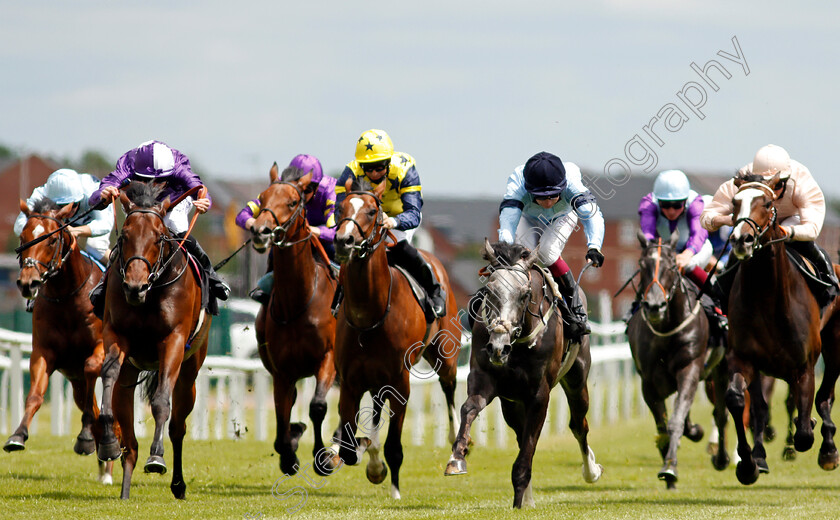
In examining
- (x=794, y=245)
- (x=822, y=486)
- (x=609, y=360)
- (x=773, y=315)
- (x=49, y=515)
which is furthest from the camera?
(x=609, y=360)

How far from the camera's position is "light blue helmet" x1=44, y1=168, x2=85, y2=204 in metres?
9.79

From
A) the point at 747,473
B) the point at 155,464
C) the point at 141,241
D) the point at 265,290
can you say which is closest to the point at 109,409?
the point at 155,464

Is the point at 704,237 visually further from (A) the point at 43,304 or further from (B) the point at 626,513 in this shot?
(A) the point at 43,304

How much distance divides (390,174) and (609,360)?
964 centimetres

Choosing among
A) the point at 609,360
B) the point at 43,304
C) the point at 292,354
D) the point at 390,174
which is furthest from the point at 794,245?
the point at 609,360

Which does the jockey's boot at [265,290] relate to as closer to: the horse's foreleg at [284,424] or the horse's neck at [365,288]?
the horse's foreleg at [284,424]

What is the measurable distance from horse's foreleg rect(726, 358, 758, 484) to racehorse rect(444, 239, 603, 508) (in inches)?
52.0

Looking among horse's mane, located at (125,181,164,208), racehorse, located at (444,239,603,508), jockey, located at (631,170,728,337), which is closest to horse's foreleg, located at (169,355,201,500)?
horse's mane, located at (125,181,164,208)

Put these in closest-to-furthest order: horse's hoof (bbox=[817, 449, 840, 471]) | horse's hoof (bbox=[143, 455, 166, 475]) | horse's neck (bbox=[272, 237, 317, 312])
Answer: horse's hoof (bbox=[143, 455, 166, 475]), horse's hoof (bbox=[817, 449, 840, 471]), horse's neck (bbox=[272, 237, 317, 312])

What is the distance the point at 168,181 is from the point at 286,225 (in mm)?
1111

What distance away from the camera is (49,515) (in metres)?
7.29

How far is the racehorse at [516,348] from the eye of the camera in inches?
268

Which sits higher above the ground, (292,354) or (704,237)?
(704,237)

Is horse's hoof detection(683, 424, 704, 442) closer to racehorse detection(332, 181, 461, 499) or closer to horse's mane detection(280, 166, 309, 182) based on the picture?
racehorse detection(332, 181, 461, 499)
